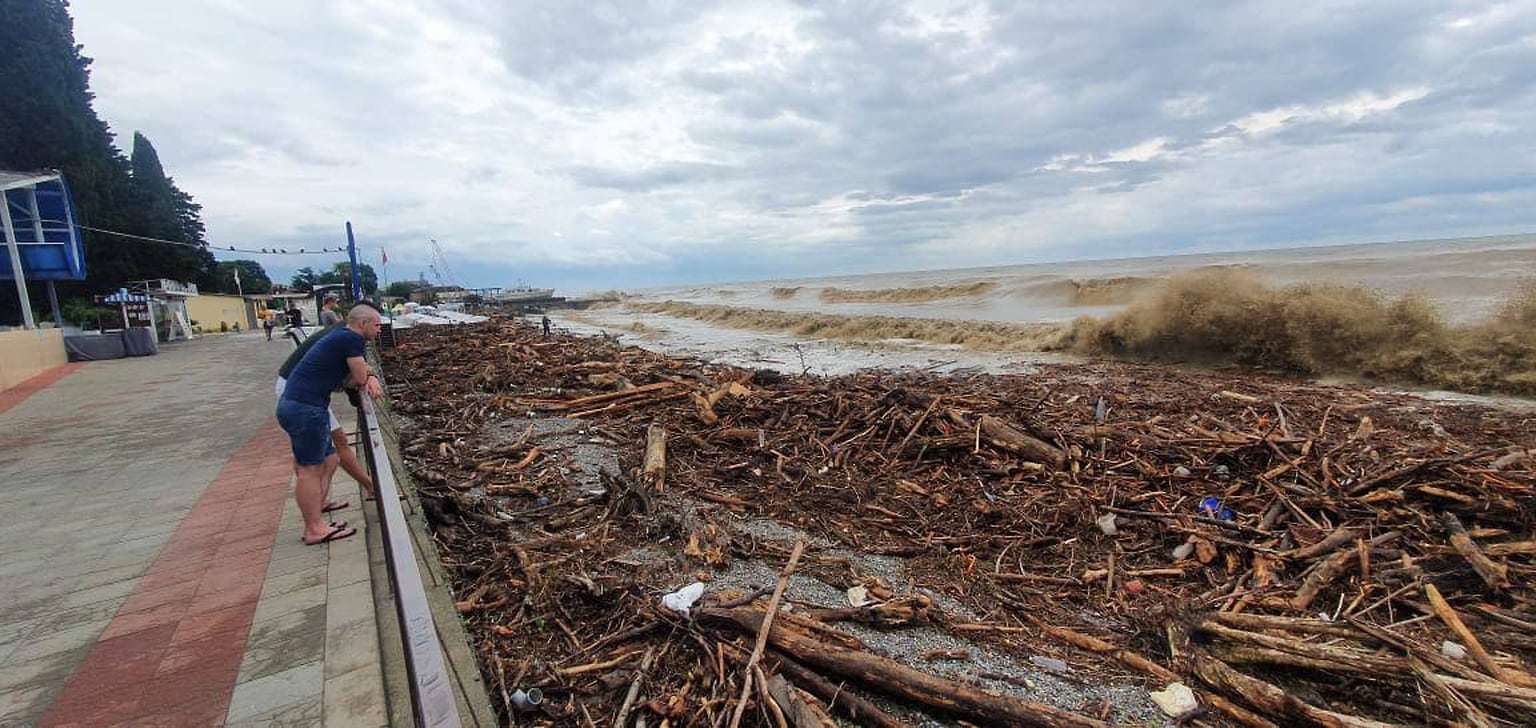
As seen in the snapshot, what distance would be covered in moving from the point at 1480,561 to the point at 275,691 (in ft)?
24.2

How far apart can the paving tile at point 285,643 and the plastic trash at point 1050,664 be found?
3810 mm

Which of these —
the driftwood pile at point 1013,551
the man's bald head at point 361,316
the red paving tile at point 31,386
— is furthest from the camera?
the red paving tile at point 31,386

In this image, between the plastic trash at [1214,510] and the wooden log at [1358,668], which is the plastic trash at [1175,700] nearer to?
the wooden log at [1358,668]

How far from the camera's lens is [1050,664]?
349 cm

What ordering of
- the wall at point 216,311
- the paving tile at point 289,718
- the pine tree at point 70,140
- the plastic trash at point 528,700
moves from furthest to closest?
the wall at point 216,311 < the pine tree at point 70,140 < the plastic trash at point 528,700 < the paving tile at point 289,718

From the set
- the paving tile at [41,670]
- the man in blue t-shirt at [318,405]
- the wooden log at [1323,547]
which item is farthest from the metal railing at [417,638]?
the wooden log at [1323,547]

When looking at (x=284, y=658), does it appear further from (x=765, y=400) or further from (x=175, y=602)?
(x=765, y=400)

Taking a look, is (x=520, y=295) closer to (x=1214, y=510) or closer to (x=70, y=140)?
(x=70, y=140)

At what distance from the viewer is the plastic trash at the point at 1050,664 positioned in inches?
136

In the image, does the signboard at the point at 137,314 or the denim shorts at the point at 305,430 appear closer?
the denim shorts at the point at 305,430

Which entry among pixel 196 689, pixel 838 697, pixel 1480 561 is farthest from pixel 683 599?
pixel 1480 561

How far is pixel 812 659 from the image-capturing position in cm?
327

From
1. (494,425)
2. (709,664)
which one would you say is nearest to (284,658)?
(709,664)

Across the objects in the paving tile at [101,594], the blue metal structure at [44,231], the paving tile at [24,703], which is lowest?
the paving tile at [24,703]
